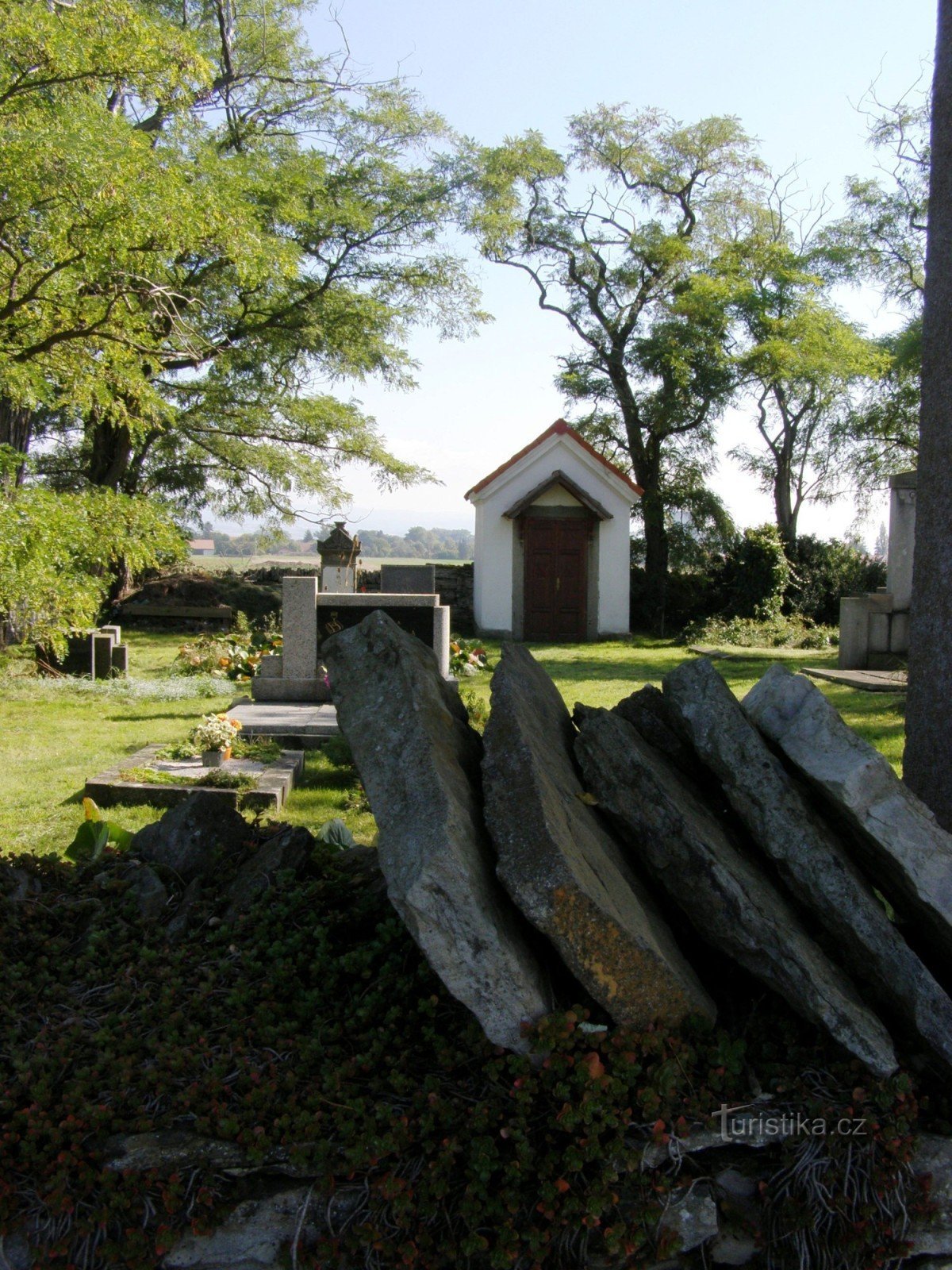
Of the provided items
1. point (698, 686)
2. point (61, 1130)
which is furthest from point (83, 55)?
point (61, 1130)

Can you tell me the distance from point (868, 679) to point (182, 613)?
14.5 meters

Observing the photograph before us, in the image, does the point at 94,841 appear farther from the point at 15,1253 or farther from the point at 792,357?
the point at 792,357

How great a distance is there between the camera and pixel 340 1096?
2.67m

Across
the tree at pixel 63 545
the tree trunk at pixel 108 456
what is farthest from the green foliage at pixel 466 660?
the tree trunk at pixel 108 456

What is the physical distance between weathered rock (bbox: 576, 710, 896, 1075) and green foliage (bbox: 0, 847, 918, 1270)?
0.55ft

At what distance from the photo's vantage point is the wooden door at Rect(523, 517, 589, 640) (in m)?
22.2

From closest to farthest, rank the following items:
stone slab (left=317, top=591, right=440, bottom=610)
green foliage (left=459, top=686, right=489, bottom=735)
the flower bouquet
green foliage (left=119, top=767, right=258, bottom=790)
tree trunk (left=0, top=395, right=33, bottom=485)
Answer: green foliage (left=459, top=686, right=489, bottom=735) → green foliage (left=119, top=767, right=258, bottom=790) → the flower bouquet → stone slab (left=317, top=591, right=440, bottom=610) → tree trunk (left=0, top=395, right=33, bottom=485)

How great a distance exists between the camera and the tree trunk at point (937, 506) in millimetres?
4102

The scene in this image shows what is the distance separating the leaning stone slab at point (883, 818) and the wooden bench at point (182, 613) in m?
19.3

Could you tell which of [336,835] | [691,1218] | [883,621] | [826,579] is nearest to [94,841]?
[336,835]

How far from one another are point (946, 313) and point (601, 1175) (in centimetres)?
353

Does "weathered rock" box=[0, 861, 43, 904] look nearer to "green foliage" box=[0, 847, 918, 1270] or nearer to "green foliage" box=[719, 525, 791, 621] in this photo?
"green foliage" box=[0, 847, 918, 1270]

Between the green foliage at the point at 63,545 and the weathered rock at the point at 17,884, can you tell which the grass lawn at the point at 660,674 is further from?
the weathered rock at the point at 17,884

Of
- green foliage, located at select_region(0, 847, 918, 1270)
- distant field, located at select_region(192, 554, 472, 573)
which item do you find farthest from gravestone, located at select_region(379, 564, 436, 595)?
green foliage, located at select_region(0, 847, 918, 1270)
